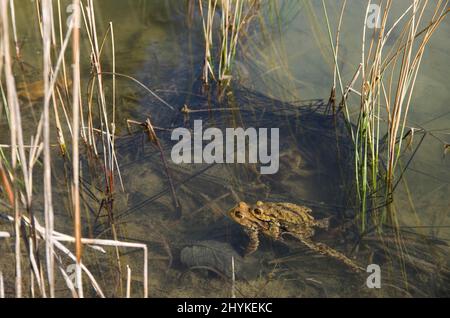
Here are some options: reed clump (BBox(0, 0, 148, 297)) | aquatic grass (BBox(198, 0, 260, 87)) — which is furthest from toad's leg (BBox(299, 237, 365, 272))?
aquatic grass (BBox(198, 0, 260, 87))

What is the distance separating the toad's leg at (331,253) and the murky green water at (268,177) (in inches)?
1.7

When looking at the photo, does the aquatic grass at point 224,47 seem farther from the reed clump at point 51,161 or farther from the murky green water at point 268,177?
the reed clump at point 51,161

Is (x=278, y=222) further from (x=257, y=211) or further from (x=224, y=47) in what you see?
(x=224, y=47)

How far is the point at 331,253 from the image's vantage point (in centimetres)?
309

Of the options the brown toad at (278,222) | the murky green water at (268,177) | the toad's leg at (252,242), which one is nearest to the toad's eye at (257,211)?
the brown toad at (278,222)

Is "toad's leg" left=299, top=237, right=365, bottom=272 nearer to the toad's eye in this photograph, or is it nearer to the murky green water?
the murky green water

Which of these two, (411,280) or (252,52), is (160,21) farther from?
(411,280)

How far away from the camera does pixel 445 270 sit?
9.66 ft

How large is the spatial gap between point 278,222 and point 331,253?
391 millimetres

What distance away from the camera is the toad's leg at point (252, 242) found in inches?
123

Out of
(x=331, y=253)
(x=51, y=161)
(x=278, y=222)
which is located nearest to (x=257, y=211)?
(x=278, y=222)

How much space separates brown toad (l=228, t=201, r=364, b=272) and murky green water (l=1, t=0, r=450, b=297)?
0.07 metres

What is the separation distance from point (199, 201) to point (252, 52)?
6.91 ft
